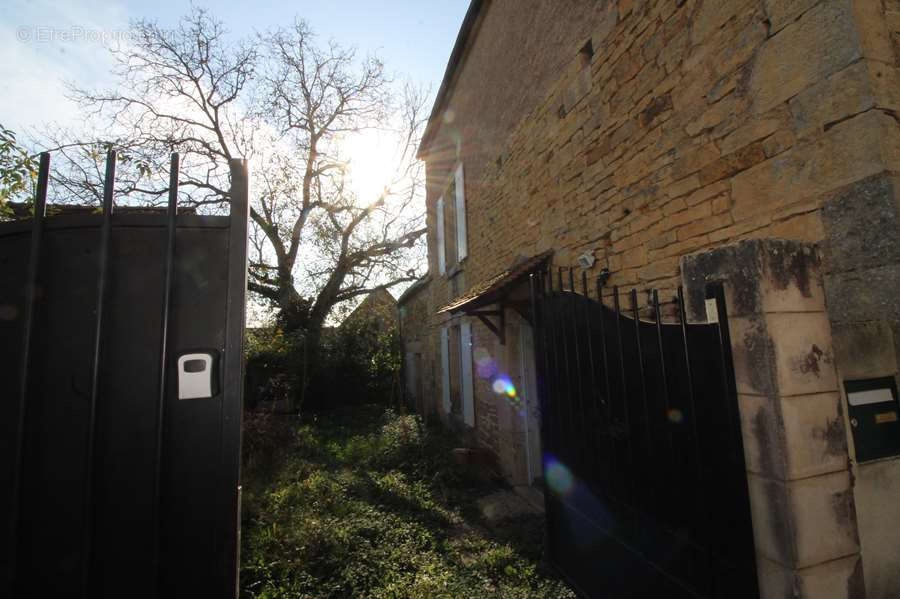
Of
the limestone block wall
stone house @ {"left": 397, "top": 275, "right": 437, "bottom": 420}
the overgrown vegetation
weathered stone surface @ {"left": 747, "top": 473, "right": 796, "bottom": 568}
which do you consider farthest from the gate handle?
the overgrown vegetation

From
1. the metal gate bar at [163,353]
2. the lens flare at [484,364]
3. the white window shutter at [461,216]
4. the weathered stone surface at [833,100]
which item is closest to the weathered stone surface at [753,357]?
the weathered stone surface at [833,100]

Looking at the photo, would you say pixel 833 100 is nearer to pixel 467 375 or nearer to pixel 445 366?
pixel 467 375

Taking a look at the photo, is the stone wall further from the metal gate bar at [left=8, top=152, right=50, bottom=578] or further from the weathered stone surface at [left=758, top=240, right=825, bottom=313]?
Answer: the metal gate bar at [left=8, top=152, right=50, bottom=578]

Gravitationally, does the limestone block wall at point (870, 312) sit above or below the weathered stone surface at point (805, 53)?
below

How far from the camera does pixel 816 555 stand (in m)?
1.46

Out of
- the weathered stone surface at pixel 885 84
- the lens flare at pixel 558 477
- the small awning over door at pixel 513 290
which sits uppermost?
the weathered stone surface at pixel 885 84

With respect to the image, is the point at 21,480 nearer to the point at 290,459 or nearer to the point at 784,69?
the point at 784,69

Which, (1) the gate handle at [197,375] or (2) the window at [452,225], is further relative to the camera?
(2) the window at [452,225]

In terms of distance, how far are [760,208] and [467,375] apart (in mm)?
5608

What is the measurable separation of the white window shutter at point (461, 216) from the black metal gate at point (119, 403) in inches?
256

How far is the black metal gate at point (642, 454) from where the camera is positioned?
5.79 feet

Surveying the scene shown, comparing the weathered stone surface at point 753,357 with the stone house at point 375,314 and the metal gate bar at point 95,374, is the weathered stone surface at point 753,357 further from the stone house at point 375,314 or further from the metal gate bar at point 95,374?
the stone house at point 375,314

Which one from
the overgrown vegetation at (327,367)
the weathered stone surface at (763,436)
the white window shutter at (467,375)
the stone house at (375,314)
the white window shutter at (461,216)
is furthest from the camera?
the stone house at (375,314)

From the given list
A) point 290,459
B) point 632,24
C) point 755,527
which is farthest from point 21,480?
point 290,459
